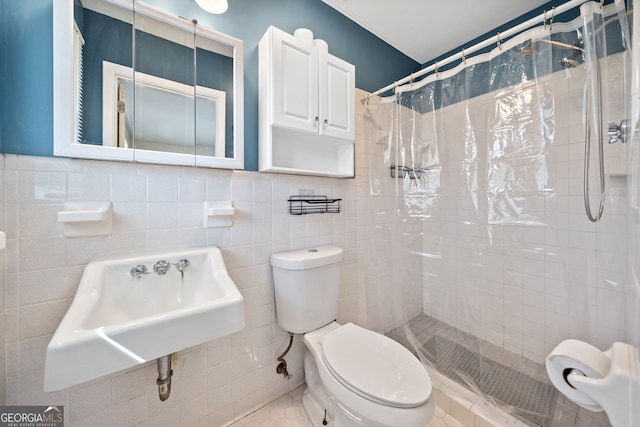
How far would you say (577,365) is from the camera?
715mm

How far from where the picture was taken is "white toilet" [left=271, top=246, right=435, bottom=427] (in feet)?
2.68

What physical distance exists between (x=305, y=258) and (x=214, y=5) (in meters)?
1.33

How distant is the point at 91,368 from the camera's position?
57 centimetres

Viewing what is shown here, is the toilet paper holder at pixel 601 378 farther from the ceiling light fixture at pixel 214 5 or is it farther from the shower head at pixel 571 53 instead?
the ceiling light fixture at pixel 214 5

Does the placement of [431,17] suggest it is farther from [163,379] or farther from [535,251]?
[163,379]

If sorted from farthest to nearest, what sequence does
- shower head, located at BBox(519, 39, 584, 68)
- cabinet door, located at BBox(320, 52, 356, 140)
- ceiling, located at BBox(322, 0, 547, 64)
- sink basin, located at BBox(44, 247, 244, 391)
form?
ceiling, located at BBox(322, 0, 547, 64)
cabinet door, located at BBox(320, 52, 356, 140)
shower head, located at BBox(519, 39, 584, 68)
sink basin, located at BBox(44, 247, 244, 391)

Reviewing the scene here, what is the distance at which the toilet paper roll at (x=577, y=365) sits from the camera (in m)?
0.69

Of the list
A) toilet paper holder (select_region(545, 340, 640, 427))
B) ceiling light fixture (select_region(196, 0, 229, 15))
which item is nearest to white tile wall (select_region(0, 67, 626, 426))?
toilet paper holder (select_region(545, 340, 640, 427))

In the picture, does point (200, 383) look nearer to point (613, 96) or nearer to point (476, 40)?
point (613, 96)

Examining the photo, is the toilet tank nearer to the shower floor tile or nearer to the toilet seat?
the toilet seat

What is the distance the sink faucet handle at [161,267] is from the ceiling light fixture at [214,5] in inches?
47.5

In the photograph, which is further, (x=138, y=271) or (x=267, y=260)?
(x=267, y=260)

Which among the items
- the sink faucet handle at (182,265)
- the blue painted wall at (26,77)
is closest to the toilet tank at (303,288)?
the sink faucet handle at (182,265)

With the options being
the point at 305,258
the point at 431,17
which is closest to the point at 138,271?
the point at 305,258
